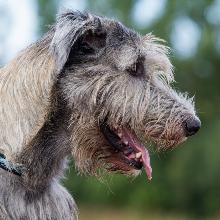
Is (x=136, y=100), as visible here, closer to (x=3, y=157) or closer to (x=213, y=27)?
(x=3, y=157)

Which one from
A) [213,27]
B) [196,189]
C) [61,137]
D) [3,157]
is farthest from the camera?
[213,27]

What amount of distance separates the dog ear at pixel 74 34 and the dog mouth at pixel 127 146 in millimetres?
770

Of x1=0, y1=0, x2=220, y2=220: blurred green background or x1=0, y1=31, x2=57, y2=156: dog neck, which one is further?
x1=0, y1=0, x2=220, y2=220: blurred green background

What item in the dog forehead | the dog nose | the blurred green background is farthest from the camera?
the blurred green background

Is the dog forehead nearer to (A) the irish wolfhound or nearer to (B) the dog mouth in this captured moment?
(A) the irish wolfhound

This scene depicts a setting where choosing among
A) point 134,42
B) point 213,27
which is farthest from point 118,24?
point 213,27

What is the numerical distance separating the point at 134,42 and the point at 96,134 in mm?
921

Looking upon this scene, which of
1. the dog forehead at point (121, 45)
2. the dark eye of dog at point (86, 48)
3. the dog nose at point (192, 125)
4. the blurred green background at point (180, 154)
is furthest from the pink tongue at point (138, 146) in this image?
the blurred green background at point (180, 154)

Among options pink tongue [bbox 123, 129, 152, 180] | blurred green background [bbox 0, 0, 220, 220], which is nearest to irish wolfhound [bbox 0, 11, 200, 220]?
pink tongue [bbox 123, 129, 152, 180]

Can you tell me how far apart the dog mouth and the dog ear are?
2.53 feet

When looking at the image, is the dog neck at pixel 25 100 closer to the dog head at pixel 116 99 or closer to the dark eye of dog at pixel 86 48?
the dog head at pixel 116 99

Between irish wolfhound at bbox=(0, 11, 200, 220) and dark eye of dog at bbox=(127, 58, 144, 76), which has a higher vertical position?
dark eye of dog at bbox=(127, 58, 144, 76)

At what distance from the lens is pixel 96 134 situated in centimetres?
758

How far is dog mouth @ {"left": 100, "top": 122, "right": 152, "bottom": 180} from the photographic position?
754 centimetres
